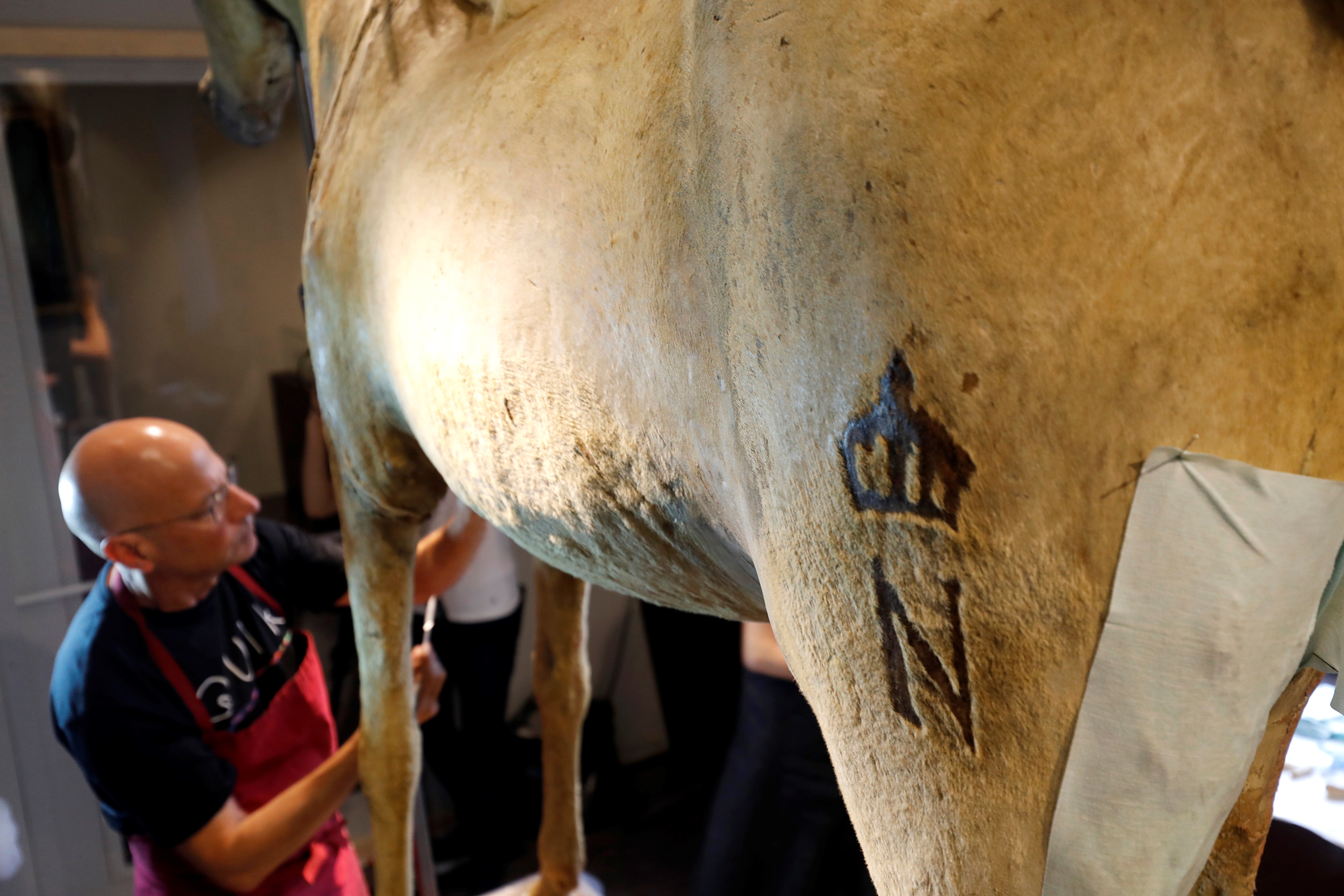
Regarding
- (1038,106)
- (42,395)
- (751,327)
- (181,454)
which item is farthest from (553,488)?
(42,395)

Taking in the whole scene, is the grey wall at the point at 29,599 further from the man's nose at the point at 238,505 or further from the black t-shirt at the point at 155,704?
the man's nose at the point at 238,505

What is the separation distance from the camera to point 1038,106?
1.01 ft

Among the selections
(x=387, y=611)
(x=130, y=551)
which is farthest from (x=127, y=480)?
(x=387, y=611)

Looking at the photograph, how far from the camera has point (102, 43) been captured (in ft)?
4.51

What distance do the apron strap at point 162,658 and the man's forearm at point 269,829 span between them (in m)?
0.11

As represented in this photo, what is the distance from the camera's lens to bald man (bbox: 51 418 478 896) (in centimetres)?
108

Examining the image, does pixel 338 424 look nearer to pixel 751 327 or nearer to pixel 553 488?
pixel 553 488

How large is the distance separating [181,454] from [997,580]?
3.41 feet

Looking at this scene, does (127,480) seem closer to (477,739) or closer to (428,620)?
(428,620)

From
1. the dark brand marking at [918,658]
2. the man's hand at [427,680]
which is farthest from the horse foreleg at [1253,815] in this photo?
the man's hand at [427,680]

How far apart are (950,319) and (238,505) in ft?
3.49

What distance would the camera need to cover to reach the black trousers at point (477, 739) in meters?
1.99

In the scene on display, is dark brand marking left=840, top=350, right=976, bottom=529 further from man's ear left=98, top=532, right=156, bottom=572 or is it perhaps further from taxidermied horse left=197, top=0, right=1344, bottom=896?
man's ear left=98, top=532, right=156, bottom=572

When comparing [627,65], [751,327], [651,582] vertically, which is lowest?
[651,582]
